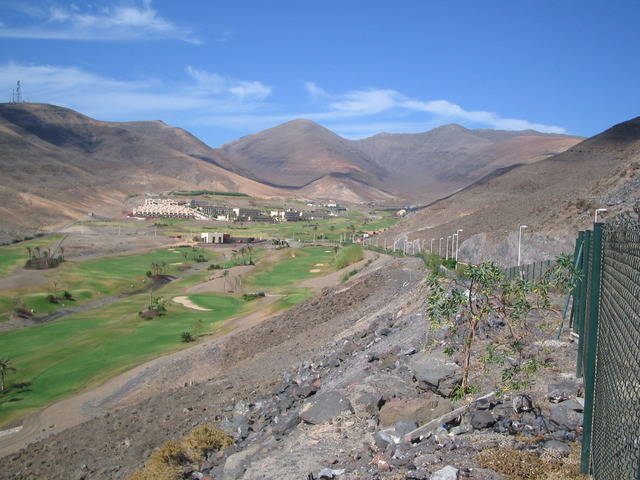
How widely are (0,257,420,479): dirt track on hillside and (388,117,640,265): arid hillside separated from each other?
41.0ft

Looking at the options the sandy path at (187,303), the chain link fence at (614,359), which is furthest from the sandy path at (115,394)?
the chain link fence at (614,359)

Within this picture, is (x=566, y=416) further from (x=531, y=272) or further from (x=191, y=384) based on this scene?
(x=191, y=384)

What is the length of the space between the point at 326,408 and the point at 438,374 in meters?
2.29

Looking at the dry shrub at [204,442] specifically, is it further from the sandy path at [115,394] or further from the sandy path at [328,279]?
the sandy path at [328,279]

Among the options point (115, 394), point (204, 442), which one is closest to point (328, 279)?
point (115, 394)

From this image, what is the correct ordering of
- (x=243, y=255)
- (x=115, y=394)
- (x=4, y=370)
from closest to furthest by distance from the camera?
(x=115, y=394) < (x=4, y=370) < (x=243, y=255)

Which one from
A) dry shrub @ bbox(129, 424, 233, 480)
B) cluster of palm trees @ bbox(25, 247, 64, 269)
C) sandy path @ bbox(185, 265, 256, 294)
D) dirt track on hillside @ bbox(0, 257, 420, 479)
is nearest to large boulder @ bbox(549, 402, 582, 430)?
dry shrub @ bbox(129, 424, 233, 480)

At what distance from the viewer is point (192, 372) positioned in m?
24.4

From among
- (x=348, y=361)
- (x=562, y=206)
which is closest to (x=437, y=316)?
(x=348, y=361)

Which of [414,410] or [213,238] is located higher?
[213,238]

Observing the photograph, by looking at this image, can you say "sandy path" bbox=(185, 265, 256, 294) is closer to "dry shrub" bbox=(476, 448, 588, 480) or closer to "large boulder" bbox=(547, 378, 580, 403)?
"large boulder" bbox=(547, 378, 580, 403)

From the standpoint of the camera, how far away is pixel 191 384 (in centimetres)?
2253

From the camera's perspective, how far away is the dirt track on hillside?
16281 millimetres

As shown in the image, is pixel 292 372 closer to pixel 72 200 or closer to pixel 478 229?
pixel 478 229
